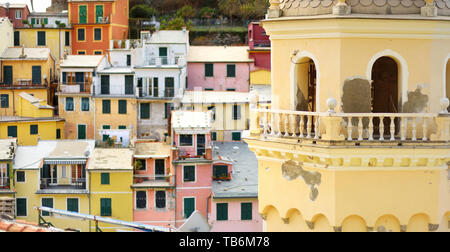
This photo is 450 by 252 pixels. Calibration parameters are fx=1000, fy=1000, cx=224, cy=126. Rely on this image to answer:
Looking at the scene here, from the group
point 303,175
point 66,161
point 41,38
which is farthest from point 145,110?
point 303,175

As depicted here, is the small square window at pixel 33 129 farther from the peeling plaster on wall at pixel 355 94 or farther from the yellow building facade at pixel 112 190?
the peeling plaster on wall at pixel 355 94

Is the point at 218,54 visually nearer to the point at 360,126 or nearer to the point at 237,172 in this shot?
the point at 237,172

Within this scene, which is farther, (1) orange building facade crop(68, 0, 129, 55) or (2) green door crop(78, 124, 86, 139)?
(1) orange building facade crop(68, 0, 129, 55)

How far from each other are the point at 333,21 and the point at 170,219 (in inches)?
1736

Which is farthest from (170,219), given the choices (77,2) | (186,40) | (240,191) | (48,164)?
(77,2)

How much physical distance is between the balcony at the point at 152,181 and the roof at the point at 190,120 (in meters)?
2.99

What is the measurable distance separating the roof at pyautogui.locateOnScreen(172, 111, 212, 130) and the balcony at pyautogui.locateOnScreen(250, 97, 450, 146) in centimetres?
4471

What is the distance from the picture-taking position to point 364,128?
1299 cm

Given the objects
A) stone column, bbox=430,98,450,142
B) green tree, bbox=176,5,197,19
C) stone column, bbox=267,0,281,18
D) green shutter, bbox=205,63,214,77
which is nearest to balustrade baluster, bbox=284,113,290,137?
stone column, bbox=267,0,281,18

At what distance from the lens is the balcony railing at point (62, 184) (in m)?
57.1

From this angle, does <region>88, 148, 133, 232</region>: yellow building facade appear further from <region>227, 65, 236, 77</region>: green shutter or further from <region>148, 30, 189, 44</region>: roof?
<region>227, 65, 236, 77</region>: green shutter

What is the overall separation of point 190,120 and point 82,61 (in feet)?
46.5

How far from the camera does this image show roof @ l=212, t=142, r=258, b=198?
56.2 metres

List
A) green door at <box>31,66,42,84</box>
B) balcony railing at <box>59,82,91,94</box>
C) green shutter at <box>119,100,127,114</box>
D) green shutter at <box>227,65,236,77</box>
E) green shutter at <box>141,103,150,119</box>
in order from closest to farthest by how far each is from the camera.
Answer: green shutter at <box>119,100,127,114</box> < green shutter at <box>141,103,150,119</box> < balcony railing at <box>59,82,91,94</box> < green door at <box>31,66,42,84</box> < green shutter at <box>227,65,236,77</box>
